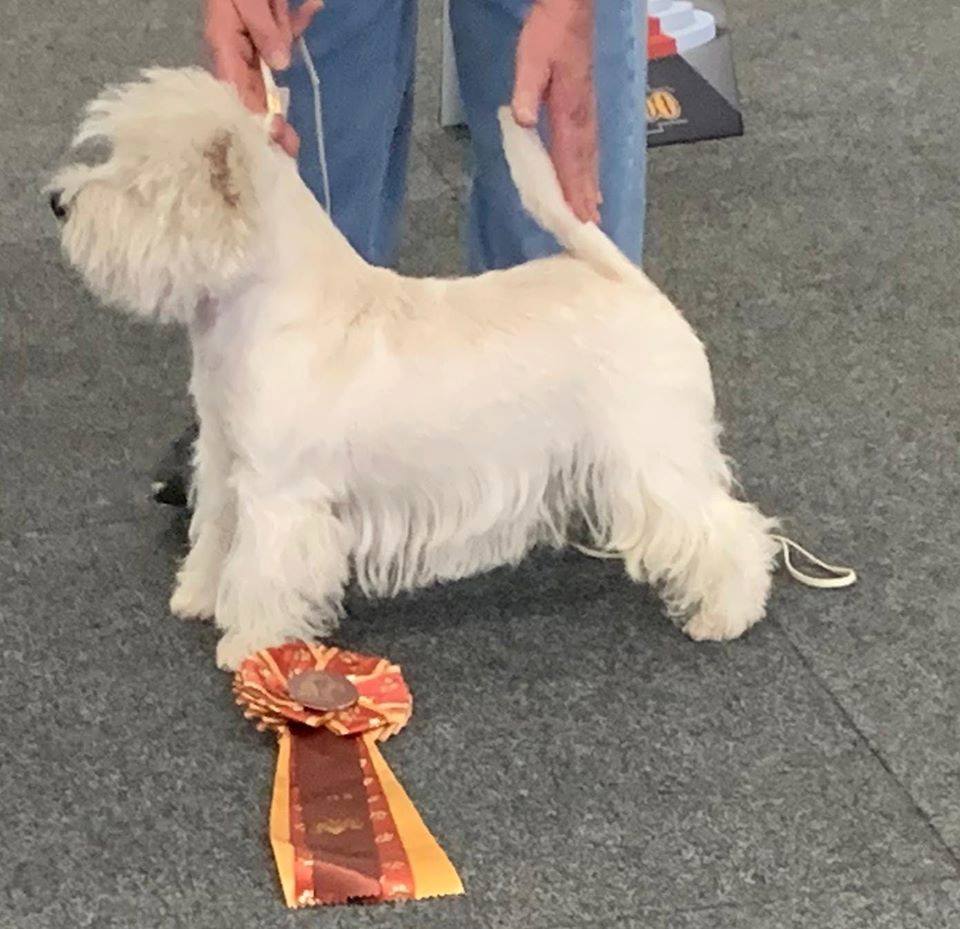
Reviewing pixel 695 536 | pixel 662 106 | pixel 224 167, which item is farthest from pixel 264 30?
pixel 662 106

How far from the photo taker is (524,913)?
1374 mm

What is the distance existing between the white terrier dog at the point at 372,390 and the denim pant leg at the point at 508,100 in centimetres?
27

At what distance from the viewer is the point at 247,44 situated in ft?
5.27

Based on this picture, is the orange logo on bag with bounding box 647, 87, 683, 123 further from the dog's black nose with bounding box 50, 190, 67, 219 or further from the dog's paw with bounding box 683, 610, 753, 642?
the dog's black nose with bounding box 50, 190, 67, 219

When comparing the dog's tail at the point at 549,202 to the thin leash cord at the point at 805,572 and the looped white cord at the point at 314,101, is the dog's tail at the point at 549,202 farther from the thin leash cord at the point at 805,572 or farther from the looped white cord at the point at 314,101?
the thin leash cord at the point at 805,572

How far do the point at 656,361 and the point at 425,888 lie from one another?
0.56 m

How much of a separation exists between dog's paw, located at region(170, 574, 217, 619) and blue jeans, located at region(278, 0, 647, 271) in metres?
0.49

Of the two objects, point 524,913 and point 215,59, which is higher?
point 215,59

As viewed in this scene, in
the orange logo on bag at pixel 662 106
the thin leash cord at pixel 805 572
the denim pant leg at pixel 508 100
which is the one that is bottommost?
the thin leash cord at pixel 805 572

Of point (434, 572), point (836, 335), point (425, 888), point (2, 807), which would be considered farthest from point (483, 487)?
point (836, 335)

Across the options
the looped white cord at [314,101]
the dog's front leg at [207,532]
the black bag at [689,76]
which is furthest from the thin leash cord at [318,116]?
the black bag at [689,76]

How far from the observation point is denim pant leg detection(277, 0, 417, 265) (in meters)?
1.85

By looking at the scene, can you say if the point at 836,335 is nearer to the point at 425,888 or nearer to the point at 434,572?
the point at 434,572

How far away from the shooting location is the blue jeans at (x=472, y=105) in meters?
1.84
